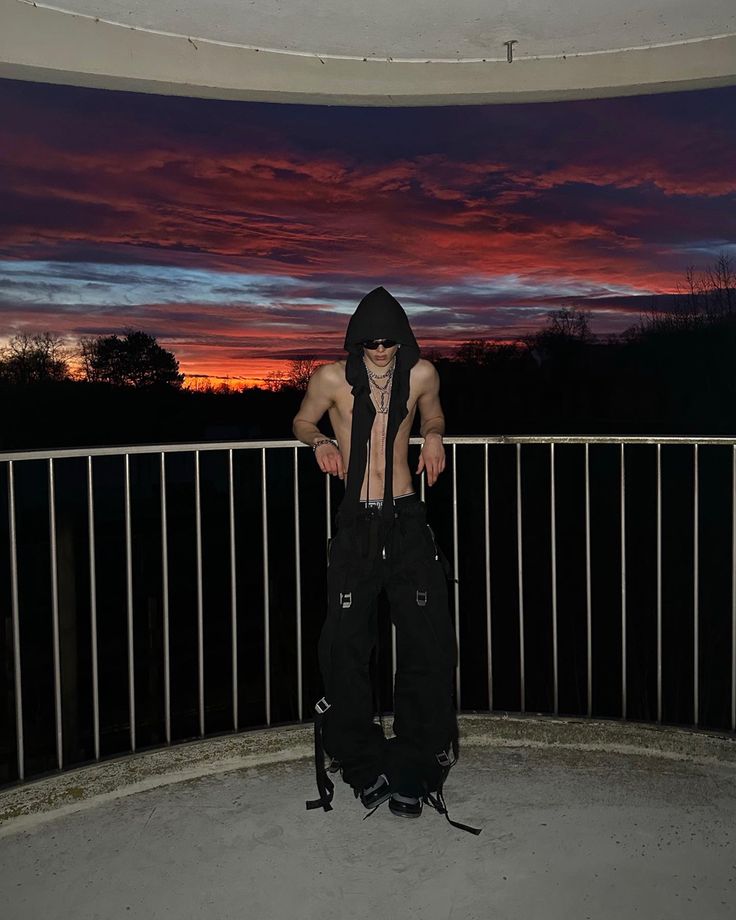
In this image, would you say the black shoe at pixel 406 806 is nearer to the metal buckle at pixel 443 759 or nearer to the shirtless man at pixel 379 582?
the shirtless man at pixel 379 582

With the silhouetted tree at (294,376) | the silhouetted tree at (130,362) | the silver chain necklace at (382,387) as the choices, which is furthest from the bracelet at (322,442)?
the silhouetted tree at (130,362)

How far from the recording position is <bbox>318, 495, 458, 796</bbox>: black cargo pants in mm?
2855

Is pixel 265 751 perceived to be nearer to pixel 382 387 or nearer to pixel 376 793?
pixel 376 793

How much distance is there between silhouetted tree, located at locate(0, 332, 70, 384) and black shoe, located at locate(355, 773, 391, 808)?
10139mm

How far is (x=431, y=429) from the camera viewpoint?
2979 mm

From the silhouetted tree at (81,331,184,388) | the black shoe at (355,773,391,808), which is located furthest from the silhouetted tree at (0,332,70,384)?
the black shoe at (355,773,391,808)

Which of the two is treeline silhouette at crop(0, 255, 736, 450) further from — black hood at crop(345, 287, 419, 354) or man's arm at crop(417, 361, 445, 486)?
black hood at crop(345, 287, 419, 354)

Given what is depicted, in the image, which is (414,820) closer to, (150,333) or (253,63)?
(253,63)

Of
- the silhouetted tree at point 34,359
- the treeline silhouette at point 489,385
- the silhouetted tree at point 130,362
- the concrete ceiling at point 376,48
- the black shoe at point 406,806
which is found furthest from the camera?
the treeline silhouette at point 489,385

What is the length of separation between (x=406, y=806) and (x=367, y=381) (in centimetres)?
148

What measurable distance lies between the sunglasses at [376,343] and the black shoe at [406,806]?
5.11 ft

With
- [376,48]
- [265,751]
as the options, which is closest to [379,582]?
[265,751]

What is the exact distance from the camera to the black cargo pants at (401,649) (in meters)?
2.86

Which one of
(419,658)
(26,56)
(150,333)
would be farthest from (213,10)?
(150,333)
